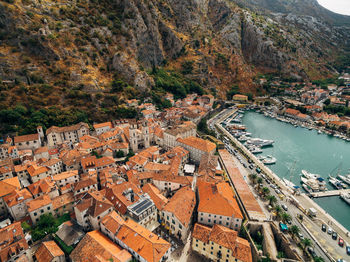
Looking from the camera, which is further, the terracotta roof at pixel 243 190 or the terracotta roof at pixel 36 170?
the terracotta roof at pixel 36 170

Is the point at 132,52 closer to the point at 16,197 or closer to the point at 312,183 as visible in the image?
the point at 16,197

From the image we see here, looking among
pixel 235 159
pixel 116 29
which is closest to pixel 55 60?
pixel 116 29

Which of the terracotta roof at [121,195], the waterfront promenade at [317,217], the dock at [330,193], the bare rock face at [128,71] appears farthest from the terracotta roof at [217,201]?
the bare rock face at [128,71]

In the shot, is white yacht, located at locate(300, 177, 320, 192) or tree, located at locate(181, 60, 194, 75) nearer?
white yacht, located at locate(300, 177, 320, 192)

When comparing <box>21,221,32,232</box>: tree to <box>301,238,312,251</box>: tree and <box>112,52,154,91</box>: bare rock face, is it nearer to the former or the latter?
<box>301,238,312,251</box>: tree

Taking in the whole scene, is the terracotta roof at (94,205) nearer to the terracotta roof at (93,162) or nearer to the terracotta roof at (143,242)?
the terracotta roof at (143,242)

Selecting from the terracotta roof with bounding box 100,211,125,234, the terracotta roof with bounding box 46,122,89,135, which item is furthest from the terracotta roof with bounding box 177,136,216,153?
the terracotta roof with bounding box 46,122,89,135

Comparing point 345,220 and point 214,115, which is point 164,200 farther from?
point 214,115
